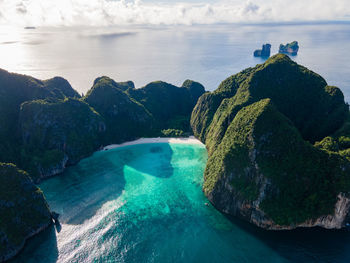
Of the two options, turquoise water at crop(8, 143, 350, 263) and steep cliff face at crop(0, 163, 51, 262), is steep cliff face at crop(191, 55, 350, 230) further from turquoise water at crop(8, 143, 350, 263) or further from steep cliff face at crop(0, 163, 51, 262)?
steep cliff face at crop(0, 163, 51, 262)

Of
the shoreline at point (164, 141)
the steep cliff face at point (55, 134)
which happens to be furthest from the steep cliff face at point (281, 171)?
the steep cliff face at point (55, 134)

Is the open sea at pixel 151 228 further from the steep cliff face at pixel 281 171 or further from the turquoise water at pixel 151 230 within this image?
the steep cliff face at pixel 281 171

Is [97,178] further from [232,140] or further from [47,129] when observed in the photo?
[232,140]

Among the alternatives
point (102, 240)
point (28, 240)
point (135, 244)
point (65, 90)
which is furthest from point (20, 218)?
point (65, 90)

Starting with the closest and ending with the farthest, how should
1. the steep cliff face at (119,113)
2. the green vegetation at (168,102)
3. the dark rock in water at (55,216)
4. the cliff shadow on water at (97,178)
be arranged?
the dark rock in water at (55,216) → the cliff shadow on water at (97,178) → the steep cliff face at (119,113) → the green vegetation at (168,102)

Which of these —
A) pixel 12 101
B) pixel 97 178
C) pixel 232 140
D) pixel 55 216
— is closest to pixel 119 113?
pixel 97 178

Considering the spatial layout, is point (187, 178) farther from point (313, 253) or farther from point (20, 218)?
point (20, 218)

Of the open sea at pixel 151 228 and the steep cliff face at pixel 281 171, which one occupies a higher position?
the steep cliff face at pixel 281 171

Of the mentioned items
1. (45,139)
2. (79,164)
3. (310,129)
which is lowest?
(79,164)
